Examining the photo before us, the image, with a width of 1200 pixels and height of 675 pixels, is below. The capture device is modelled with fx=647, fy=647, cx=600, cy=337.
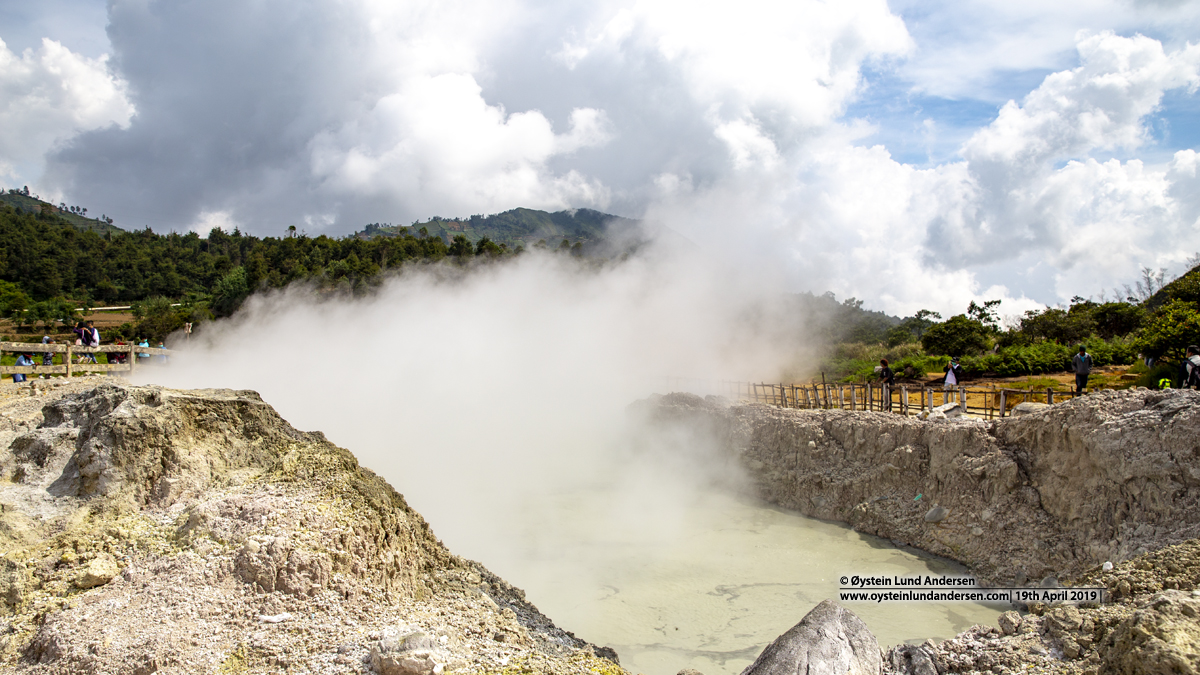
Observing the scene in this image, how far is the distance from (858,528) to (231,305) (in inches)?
1517

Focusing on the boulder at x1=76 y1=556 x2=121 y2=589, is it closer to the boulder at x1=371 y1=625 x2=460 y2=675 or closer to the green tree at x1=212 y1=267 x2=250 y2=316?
the boulder at x1=371 y1=625 x2=460 y2=675

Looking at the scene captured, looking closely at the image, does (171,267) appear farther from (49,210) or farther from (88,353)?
(49,210)

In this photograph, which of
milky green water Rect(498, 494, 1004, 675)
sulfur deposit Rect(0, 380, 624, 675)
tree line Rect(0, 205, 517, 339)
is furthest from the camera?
tree line Rect(0, 205, 517, 339)

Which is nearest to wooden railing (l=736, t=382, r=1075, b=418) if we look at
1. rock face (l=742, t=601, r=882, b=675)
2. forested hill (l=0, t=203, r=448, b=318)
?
rock face (l=742, t=601, r=882, b=675)

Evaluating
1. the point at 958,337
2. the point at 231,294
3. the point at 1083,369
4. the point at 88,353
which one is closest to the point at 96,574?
the point at 1083,369

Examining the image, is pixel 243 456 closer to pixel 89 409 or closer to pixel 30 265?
pixel 89 409

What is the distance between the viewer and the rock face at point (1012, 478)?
7840 millimetres

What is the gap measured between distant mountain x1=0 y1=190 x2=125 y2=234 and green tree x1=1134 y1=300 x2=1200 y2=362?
15132cm

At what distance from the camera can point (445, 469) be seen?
1347 cm

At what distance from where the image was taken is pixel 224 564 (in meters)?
4.27

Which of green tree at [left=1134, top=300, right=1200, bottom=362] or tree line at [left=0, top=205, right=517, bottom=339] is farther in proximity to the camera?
tree line at [left=0, top=205, right=517, bottom=339]

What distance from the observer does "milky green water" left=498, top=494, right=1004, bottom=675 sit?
7328 millimetres

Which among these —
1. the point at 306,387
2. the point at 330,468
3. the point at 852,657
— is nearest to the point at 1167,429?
the point at 852,657

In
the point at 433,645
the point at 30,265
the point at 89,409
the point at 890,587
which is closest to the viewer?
the point at 433,645
